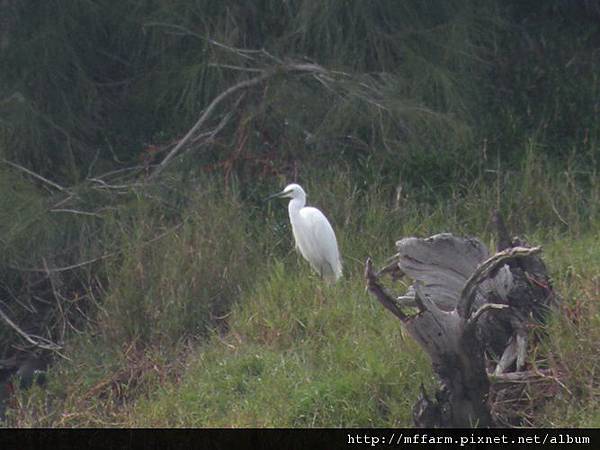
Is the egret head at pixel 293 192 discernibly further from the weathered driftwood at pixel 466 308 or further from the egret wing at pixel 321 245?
the weathered driftwood at pixel 466 308

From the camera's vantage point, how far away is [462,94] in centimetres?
920

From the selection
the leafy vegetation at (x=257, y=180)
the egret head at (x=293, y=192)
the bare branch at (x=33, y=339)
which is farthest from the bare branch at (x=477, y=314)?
the bare branch at (x=33, y=339)

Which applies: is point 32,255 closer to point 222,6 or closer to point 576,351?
point 222,6

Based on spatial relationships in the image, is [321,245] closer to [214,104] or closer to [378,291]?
[214,104]

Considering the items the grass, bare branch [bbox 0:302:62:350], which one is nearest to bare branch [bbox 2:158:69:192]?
the grass

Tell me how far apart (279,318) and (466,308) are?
6.38ft

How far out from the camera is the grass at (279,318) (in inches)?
229

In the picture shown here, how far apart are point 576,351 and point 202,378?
80.5 inches

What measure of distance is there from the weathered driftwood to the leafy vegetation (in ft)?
0.83

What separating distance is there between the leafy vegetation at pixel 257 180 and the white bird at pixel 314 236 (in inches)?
6.8

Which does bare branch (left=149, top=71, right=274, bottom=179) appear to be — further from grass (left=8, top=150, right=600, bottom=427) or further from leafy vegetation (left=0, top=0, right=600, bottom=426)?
grass (left=8, top=150, right=600, bottom=427)

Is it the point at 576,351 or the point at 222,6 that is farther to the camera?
→ the point at 222,6

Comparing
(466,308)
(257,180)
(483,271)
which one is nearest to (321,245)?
(257,180)
